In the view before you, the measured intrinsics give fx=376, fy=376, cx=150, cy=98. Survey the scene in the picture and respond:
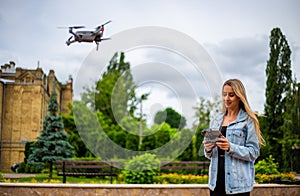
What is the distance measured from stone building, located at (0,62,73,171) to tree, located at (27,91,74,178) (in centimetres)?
443

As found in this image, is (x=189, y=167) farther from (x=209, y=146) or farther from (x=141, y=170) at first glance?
(x=209, y=146)

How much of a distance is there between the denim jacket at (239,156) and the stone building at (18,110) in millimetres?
16836

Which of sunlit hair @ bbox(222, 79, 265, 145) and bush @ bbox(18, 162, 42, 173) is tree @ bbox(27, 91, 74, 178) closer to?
bush @ bbox(18, 162, 42, 173)

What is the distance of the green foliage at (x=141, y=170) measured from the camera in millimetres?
8359

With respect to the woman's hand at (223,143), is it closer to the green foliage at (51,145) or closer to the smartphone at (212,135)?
the smartphone at (212,135)

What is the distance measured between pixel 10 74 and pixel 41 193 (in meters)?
14.9

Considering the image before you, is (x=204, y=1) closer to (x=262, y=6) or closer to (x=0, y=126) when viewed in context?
(x=262, y=6)

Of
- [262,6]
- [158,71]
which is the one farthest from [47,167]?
[262,6]

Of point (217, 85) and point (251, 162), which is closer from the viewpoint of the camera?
point (251, 162)

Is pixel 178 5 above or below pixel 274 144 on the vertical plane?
above

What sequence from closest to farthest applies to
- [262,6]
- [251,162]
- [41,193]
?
[251,162]
[41,193]
[262,6]

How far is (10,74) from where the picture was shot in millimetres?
19344

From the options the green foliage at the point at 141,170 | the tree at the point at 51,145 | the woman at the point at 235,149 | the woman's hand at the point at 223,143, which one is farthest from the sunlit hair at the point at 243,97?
the tree at the point at 51,145

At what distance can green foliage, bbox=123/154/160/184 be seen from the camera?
329 inches
